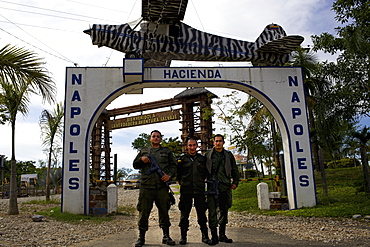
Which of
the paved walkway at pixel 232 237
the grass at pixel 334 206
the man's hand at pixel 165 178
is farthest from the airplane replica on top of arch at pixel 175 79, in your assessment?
the man's hand at pixel 165 178

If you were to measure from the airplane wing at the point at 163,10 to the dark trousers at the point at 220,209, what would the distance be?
18.6 feet

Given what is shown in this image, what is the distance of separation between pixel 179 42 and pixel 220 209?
5920mm

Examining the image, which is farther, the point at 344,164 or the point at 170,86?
the point at 344,164

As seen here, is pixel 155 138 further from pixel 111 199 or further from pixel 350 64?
pixel 350 64

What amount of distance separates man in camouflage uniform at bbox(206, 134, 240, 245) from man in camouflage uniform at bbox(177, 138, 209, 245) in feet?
0.34

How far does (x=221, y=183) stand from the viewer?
4.91 metres

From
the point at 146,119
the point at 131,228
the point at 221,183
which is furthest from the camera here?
the point at 146,119

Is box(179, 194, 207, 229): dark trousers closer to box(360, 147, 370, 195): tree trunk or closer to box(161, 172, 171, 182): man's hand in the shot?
box(161, 172, 171, 182): man's hand

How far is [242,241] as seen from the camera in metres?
4.92

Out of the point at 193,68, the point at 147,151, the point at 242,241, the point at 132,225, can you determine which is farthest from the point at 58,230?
the point at 193,68

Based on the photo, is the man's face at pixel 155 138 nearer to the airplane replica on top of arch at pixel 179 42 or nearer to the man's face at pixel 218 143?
the man's face at pixel 218 143

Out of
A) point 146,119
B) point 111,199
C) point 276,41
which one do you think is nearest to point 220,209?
point 111,199

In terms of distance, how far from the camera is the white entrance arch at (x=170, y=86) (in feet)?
27.4

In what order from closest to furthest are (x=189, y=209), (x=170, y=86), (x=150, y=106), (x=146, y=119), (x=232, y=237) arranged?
(x=189, y=209)
(x=232, y=237)
(x=170, y=86)
(x=146, y=119)
(x=150, y=106)
